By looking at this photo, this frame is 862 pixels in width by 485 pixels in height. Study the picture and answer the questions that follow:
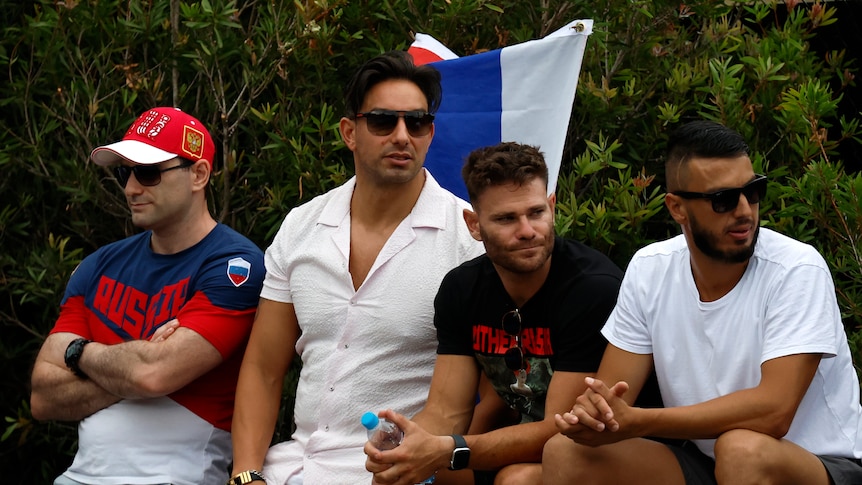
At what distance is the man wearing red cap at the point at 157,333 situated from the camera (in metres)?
4.80

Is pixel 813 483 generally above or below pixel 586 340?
below

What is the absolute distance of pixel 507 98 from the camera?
5.36 metres

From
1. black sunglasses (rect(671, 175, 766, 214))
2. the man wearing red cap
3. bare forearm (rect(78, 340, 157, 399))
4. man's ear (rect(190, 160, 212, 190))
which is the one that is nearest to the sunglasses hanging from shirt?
black sunglasses (rect(671, 175, 766, 214))

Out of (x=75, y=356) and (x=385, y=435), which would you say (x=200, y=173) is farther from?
(x=385, y=435)

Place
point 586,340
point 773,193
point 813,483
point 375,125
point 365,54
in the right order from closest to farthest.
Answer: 1. point 813,483
2. point 586,340
3. point 375,125
4. point 773,193
5. point 365,54

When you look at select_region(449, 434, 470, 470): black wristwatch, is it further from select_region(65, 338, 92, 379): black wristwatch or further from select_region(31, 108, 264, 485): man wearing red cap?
select_region(65, 338, 92, 379): black wristwatch

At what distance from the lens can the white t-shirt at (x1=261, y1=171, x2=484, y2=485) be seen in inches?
182

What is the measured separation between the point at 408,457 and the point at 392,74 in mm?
1591

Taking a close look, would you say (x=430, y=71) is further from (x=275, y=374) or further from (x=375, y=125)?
(x=275, y=374)

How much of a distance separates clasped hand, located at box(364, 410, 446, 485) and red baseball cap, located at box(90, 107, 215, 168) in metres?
1.67

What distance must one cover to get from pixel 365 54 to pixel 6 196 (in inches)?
82.3

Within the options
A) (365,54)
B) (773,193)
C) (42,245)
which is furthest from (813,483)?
(42,245)

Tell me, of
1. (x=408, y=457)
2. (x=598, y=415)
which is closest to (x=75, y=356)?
(x=408, y=457)

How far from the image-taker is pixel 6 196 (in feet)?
21.4
